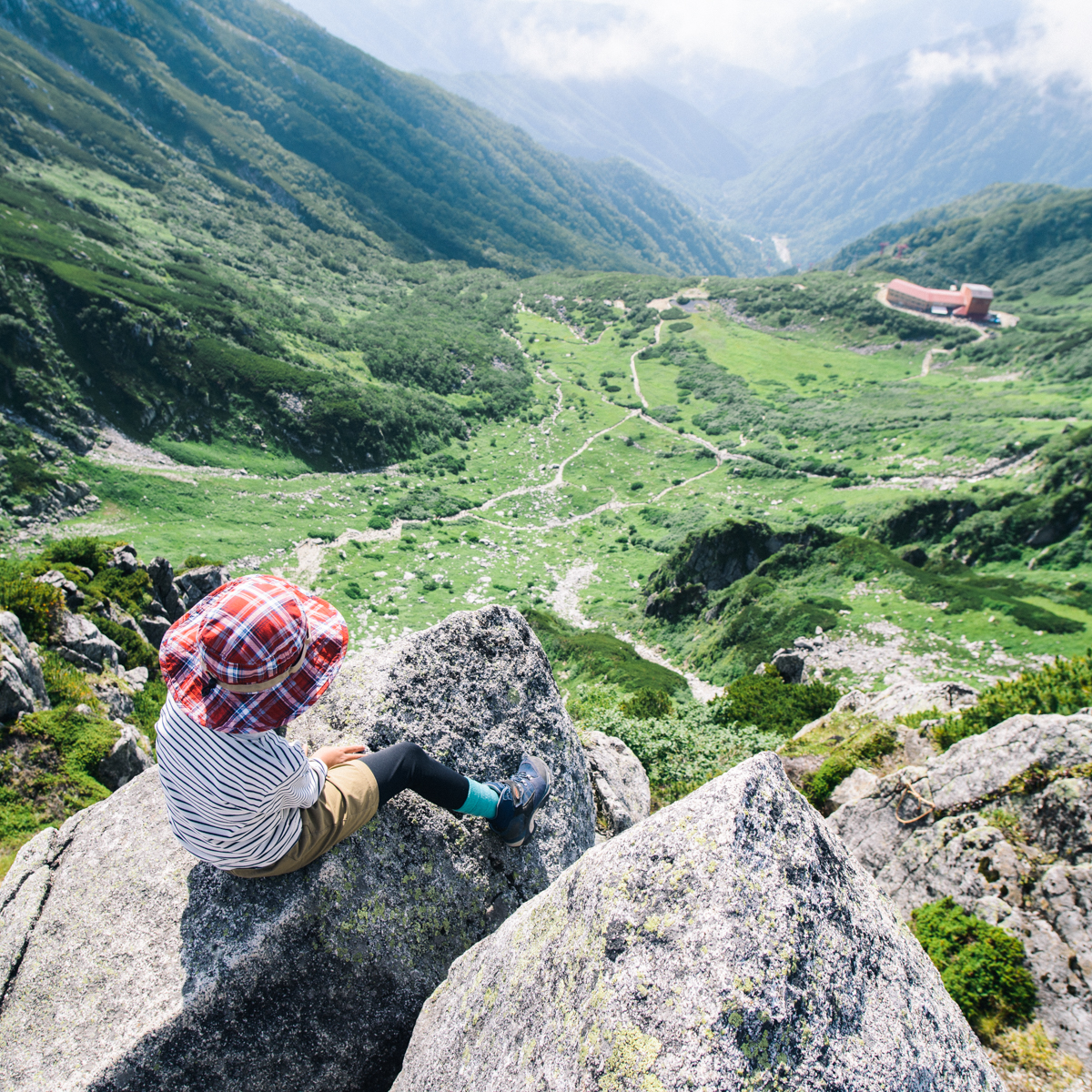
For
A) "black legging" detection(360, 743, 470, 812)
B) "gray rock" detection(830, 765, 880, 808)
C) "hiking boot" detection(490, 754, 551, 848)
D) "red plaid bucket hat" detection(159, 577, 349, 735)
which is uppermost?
"red plaid bucket hat" detection(159, 577, 349, 735)

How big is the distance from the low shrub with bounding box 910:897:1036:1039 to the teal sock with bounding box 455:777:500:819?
13.9ft

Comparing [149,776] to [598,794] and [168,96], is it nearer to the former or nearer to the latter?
[598,794]

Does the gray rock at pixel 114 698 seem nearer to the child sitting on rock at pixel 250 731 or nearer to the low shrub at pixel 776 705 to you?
the child sitting on rock at pixel 250 731

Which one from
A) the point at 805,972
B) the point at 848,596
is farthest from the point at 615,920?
the point at 848,596

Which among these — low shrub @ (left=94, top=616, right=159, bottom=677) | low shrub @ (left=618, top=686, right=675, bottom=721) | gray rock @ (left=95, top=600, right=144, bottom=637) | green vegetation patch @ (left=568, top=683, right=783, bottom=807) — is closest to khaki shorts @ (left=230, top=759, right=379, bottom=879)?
green vegetation patch @ (left=568, top=683, right=783, bottom=807)

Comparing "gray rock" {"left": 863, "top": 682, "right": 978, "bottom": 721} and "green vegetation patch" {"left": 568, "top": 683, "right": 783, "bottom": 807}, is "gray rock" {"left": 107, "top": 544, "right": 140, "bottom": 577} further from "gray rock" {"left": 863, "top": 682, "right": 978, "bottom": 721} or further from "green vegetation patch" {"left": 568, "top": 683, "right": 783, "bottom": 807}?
"gray rock" {"left": 863, "top": 682, "right": 978, "bottom": 721}

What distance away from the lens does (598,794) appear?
815 centimetres

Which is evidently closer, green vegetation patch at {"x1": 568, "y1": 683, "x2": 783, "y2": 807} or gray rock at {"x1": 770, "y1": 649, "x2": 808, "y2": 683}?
green vegetation patch at {"x1": 568, "y1": 683, "x2": 783, "y2": 807}

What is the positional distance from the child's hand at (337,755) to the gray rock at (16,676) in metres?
7.42

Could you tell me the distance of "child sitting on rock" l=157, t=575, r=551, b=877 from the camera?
→ 359 centimetres

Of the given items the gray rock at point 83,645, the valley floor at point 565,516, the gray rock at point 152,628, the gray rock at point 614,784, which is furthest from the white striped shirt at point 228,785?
the valley floor at point 565,516

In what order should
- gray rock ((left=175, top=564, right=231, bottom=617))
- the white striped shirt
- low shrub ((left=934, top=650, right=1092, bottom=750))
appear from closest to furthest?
the white striped shirt, low shrub ((left=934, top=650, right=1092, bottom=750)), gray rock ((left=175, top=564, right=231, bottom=617))

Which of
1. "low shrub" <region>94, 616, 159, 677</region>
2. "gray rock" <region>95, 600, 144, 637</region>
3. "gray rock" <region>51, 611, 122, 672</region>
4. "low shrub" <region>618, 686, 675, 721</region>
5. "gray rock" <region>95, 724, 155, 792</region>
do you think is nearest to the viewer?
"gray rock" <region>95, 724, 155, 792</region>

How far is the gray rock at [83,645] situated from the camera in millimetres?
13023
